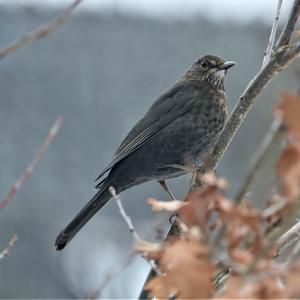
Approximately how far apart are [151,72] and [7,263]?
3.67m

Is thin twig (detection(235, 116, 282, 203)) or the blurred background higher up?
thin twig (detection(235, 116, 282, 203))

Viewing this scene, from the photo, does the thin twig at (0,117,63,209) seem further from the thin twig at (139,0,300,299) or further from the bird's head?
the bird's head

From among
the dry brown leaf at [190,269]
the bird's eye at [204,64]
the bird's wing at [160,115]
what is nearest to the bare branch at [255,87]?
the dry brown leaf at [190,269]

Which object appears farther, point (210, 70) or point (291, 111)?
point (210, 70)

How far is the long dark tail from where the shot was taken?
13.3ft

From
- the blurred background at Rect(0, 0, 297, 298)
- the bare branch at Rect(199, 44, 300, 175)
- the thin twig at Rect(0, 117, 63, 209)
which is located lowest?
the blurred background at Rect(0, 0, 297, 298)

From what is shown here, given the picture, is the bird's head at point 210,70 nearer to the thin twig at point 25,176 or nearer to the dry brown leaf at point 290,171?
the thin twig at point 25,176

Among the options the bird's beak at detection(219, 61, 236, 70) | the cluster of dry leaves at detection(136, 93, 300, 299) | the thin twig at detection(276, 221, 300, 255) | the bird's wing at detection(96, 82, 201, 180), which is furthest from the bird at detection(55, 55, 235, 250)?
the cluster of dry leaves at detection(136, 93, 300, 299)

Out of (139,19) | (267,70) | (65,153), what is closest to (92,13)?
(139,19)

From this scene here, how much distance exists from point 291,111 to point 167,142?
3.29 m

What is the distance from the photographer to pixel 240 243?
160 cm

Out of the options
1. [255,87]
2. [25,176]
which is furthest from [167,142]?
[25,176]

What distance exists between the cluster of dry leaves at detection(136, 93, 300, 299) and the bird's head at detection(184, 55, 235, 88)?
11.4 feet

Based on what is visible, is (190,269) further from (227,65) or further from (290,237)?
(227,65)
